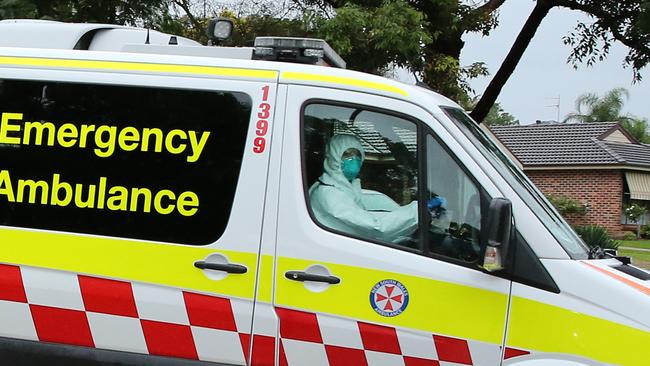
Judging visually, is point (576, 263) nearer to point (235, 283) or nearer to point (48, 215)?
point (235, 283)

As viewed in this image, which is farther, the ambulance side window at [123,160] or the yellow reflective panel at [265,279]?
the ambulance side window at [123,160]

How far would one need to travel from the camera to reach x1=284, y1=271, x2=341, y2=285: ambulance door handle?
3.53 metres

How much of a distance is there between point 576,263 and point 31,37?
10.7 ft

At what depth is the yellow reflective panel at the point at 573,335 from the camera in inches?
130

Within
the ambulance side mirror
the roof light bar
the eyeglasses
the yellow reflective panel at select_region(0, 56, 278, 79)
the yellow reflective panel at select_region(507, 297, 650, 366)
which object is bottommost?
the yellow reflective panel at select_region(507, 297, 650, 366)

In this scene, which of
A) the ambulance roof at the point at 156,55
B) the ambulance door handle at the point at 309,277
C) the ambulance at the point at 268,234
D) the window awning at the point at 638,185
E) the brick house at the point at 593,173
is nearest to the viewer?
the ambulance at the point at 268,234

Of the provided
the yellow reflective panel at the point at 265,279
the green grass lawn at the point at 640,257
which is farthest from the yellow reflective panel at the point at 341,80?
the green grass lawn at the point at 640,257

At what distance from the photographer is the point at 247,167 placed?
3.69 meters

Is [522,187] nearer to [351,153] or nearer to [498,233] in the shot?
[498,233]

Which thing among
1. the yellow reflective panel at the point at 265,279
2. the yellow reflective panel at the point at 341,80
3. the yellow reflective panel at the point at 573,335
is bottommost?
the yellow reflective panel at the point at 573,335

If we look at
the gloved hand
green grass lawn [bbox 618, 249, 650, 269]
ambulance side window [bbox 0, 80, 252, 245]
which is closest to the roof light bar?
ambulance side window [bbox 0, 80, 252, 245]

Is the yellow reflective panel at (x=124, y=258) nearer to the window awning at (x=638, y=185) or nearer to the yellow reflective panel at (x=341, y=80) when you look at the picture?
the yellow reflective panel at (x=341, y=80)

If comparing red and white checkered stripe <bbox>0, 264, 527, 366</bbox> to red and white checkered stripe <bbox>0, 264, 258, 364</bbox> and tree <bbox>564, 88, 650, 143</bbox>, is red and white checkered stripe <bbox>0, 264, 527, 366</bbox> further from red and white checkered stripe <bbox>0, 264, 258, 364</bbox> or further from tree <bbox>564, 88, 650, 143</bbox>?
tree <bbox>564, 88, 650, 143</bbox>

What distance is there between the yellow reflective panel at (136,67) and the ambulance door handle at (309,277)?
0.98 metres
